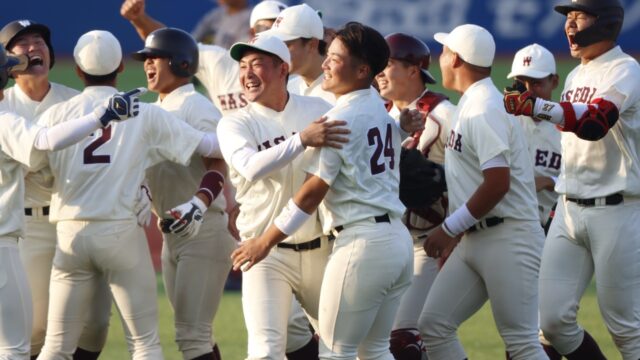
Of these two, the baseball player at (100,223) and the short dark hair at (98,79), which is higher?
the short dark hair at (98,79)

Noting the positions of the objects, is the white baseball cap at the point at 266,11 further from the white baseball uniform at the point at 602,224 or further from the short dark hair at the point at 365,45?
the short dark hair at the point at 365,45

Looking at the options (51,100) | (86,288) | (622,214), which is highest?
(51,100)

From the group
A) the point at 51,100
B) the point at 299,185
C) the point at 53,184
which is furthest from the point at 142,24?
the point at 299,185

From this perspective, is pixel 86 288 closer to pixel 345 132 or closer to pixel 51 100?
pixel 51 100

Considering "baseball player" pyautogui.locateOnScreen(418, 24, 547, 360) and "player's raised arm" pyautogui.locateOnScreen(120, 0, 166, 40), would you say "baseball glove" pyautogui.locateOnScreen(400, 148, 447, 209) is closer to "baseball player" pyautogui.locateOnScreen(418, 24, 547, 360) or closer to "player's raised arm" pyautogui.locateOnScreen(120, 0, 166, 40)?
"baseball player" pyautogui.locateOnScreen(418, 24, 547, 360)

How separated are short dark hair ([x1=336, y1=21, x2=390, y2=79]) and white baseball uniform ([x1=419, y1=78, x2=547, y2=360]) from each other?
78 centimetres

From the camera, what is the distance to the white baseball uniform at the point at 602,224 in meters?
6.54

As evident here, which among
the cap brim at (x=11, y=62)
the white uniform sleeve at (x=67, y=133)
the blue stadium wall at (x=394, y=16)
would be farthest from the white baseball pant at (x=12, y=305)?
the blue stadium wall at (x=394, y=16)

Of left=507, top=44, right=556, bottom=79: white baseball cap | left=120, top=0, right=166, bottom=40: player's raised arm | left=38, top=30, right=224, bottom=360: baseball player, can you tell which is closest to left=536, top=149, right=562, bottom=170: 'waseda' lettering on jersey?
left=507, top=44, right=556, bottom=79: white baseball cap

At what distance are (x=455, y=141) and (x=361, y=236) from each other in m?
1.12

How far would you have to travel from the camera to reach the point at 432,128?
22.9 feet

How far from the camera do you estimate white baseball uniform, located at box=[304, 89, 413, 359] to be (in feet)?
18.4

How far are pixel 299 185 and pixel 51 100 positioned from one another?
1959mm

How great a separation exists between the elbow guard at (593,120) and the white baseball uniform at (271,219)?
1331 millimetres
